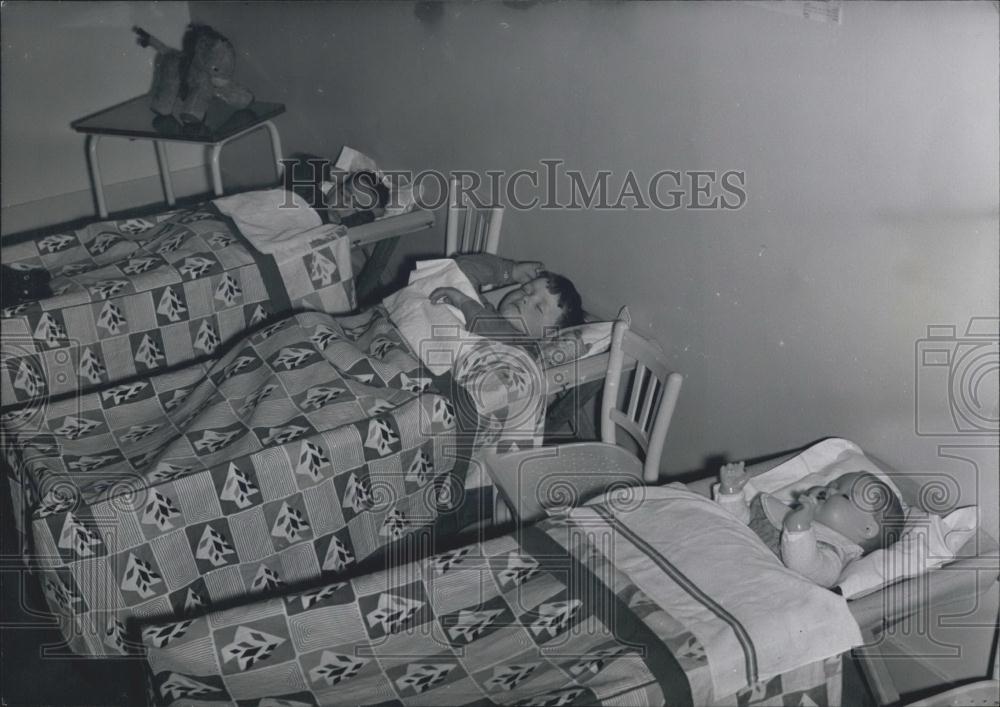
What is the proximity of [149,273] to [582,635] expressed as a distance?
1784 millimetres

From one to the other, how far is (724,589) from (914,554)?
0.37 metres

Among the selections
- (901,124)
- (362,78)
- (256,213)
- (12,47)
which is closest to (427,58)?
(362,78)

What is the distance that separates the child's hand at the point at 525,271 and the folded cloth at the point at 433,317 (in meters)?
0.21

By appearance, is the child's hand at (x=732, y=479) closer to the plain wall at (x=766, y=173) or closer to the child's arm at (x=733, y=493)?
the child's arm at (x=733, y=493)

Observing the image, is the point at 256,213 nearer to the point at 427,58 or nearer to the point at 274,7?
the point at 427,58

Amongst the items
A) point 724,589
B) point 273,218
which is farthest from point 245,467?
point 273,218

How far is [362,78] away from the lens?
341 cm

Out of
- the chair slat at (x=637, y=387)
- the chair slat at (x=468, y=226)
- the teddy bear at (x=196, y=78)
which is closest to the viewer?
the chair slat at (x=637, y=387)

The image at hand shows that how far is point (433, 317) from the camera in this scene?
2.36 m

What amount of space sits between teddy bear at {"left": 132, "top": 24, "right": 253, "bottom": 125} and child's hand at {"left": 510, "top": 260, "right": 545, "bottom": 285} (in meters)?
1.74

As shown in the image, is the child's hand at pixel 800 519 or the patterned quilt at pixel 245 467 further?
the patterned quilt at pixel 245 467

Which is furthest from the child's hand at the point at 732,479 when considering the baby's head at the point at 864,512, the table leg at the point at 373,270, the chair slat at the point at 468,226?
the table leg at the point at 373,270

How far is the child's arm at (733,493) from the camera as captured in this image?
1696mm

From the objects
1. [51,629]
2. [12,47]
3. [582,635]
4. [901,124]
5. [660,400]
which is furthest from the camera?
[12,47]
